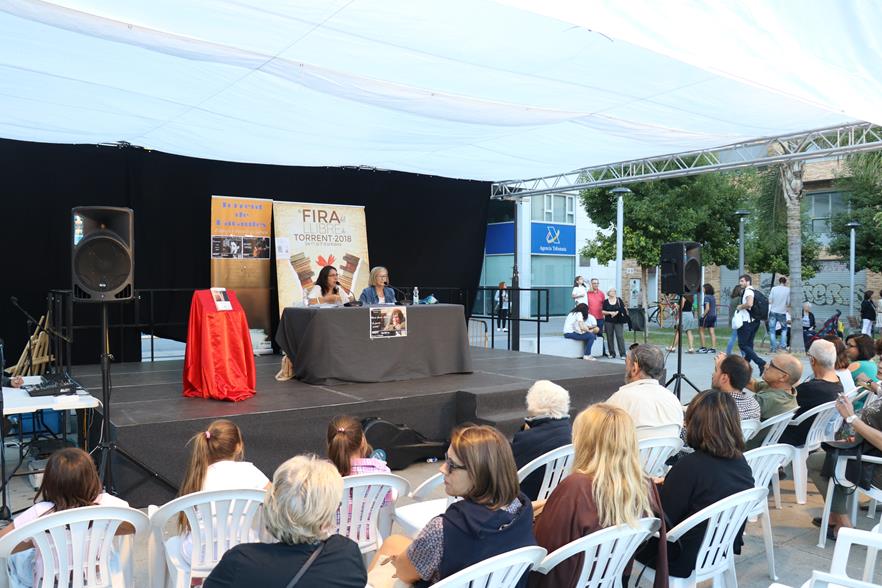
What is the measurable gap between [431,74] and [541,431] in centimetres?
282

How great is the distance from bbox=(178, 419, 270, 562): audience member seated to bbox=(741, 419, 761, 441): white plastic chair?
256cm

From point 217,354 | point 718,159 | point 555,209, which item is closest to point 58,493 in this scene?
point 217,354

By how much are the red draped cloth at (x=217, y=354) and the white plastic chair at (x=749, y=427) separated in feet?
11.3

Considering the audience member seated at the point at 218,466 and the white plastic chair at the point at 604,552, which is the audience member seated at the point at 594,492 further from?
the audience member seated at the point at 218,466

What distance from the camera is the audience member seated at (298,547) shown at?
1.63 m

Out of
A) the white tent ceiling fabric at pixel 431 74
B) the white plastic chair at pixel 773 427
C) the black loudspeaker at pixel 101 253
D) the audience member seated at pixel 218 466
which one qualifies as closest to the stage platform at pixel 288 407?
the black loudspeaker at pixel 101 253

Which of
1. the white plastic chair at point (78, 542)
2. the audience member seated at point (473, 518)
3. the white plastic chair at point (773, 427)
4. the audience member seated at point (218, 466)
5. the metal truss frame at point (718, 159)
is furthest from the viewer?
the metal truss frame at point (718, 159)

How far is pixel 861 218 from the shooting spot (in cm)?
1869

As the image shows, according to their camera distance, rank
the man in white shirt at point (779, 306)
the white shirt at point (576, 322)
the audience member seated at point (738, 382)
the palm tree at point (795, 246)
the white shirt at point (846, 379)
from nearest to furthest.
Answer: the audience member seated at point (738, 382) < the white shirt at point (846, 379) < the white shirt at point (576, 322) < the man in white shirt at point (779, 306) < the palm tree at point (795, 246)

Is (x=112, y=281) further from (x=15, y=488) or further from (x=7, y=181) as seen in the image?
(x=7, y=181)

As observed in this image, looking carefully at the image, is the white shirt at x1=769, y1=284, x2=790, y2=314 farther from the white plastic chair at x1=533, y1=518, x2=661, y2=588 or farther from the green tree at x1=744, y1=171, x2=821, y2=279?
the white plastic chair at x1=533, y1=518, x2=661, y2=588

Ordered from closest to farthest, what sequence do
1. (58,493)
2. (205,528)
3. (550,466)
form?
(58,493)
(205,528)
(550,466)

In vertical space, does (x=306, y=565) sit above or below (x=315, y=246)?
below

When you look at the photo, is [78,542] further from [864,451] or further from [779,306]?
[779,306]
